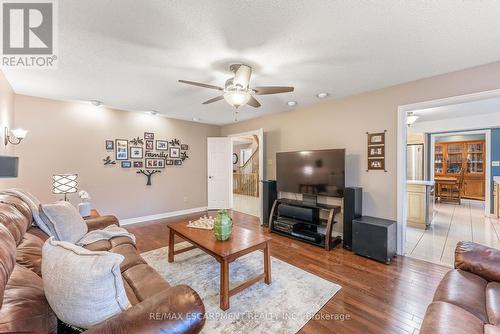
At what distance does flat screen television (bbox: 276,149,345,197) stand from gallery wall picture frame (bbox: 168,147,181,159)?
255 centimetres

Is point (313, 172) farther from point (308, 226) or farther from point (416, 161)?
point (416, 161)

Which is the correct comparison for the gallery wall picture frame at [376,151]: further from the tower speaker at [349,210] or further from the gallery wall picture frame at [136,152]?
the gallery wall picture frame at [136,152]

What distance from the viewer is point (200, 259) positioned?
2.86 m

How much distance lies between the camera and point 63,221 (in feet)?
6.79

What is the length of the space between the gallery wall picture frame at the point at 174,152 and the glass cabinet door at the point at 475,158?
9181mm

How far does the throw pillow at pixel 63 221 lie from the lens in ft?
6.56

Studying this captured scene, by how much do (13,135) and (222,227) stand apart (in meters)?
3.58

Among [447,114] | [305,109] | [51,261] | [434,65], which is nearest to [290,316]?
[51,261]

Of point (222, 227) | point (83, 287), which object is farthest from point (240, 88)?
point (83, 287)

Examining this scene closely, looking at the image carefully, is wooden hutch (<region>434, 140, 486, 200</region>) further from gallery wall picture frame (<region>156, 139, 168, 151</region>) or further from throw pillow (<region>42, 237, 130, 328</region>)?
throw pillow (<region>42, 237, 130, 328</region>)

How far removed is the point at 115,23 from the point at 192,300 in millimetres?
2092

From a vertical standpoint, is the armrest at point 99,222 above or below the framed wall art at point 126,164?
below

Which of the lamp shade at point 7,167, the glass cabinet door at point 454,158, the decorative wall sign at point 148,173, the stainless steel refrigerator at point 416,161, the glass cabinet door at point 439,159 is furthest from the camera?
the glass cabinet door at point 439,159

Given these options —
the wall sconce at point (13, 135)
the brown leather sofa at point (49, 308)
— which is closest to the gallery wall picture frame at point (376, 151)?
the brown leather sofa at point (49, 308)
